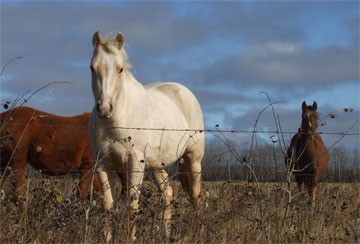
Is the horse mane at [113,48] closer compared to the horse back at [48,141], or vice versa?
the horse mane at [113,48]

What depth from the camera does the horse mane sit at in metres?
5.34

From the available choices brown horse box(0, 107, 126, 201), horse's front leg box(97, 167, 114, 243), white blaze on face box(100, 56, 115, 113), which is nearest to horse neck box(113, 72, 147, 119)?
white blaze on face box(100, 56, 115, 113)

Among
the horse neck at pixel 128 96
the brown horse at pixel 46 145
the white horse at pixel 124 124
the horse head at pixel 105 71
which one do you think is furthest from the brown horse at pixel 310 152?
the horse head at pixel 105 71

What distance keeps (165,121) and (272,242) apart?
2.24 metres

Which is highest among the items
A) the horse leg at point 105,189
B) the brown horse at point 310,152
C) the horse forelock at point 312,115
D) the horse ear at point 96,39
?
the horse ear at point 96,39

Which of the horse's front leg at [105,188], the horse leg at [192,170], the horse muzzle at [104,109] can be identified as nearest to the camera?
the horse muzzle at [104,109]

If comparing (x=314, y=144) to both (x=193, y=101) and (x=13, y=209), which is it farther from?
(x=13, y=209)

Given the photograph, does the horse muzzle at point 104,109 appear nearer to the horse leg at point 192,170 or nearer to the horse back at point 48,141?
the horse leg at point 192,170

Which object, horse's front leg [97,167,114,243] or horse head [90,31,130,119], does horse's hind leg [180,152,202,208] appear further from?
horse head [90,31,130,119]

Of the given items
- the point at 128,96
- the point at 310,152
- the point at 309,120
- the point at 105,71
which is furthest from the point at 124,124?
the point at 310,152

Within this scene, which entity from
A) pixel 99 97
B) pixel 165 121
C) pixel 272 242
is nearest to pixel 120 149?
pixel 99 97

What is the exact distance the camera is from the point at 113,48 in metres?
5.38

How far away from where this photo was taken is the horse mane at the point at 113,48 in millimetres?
5340

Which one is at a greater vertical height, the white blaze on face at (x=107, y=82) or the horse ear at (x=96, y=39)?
the horse ear at (x=96, y=39)
